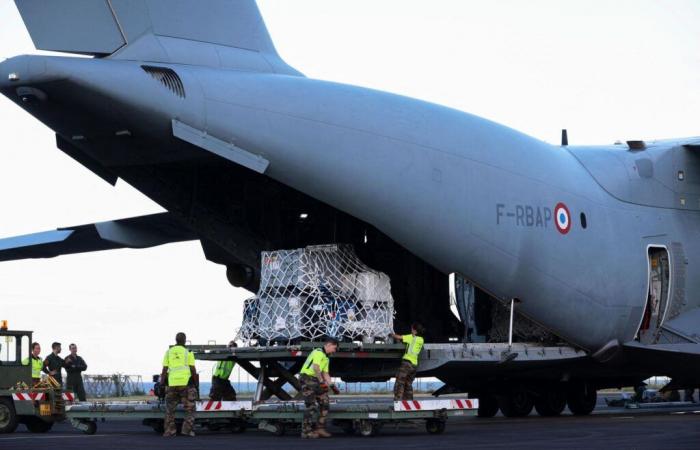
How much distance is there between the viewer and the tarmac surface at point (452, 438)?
14281 millimetres

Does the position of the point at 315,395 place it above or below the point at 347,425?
above

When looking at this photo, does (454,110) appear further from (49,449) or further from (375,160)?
(49,449)

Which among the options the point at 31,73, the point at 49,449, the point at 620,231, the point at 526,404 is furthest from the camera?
the point at 526,404

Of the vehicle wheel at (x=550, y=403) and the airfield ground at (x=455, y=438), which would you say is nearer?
the airfield ground at (x=455, y=438)

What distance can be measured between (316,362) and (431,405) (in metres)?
1.86

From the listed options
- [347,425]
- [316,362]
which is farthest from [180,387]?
[347,425]

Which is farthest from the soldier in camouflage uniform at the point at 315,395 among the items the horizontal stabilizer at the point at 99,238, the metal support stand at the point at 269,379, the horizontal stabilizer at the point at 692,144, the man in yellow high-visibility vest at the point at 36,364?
the horizontal stabilizer at the point at 692,144

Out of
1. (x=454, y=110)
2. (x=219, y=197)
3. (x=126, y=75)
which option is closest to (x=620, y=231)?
(x=454, y=110)

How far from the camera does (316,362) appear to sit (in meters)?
16.6

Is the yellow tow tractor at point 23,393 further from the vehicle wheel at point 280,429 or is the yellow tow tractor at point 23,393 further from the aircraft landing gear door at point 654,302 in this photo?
the aircraft landing gear door at point 654,302

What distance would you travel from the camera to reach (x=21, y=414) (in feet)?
62.6

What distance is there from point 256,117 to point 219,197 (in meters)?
3.13

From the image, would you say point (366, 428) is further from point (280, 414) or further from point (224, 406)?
point (224, 406)

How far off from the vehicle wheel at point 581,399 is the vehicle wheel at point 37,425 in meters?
10.8
